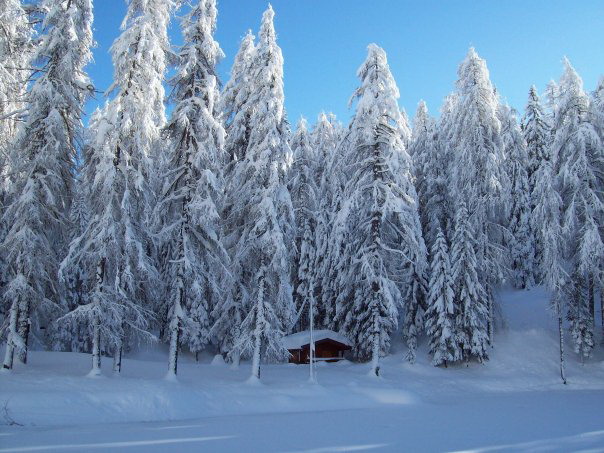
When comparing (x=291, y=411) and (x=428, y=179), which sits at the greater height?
(x=428, y=179)

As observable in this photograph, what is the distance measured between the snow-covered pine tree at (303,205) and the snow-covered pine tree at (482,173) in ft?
37.9

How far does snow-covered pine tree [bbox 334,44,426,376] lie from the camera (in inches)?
938

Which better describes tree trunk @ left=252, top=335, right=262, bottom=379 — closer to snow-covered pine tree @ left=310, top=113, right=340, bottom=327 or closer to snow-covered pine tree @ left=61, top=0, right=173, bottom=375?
snow-covered pine tree @ left=61, top=0, right=173, bottom=375

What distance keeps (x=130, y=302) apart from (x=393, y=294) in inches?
529

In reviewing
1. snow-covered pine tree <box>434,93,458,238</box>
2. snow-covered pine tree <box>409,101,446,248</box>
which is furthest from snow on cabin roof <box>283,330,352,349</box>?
snow-covered pine tree <box>434,93,458,238</box>

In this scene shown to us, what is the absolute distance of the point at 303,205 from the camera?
3719cm

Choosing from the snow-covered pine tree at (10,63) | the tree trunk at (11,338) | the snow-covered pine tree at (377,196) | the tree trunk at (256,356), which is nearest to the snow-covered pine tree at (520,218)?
the snow-covered pine tree at (377,196)

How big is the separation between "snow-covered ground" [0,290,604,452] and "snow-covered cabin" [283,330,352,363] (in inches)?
306

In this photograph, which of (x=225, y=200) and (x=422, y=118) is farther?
(x=422, y=118)

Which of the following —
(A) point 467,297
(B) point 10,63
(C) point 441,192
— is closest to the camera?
(B) point 10,63

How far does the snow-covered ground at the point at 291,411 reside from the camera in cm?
1061

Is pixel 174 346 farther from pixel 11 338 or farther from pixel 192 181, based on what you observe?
pixel 192 181

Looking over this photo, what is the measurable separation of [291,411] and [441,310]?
1590cm

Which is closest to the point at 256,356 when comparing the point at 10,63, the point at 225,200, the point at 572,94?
the point at 225,200
